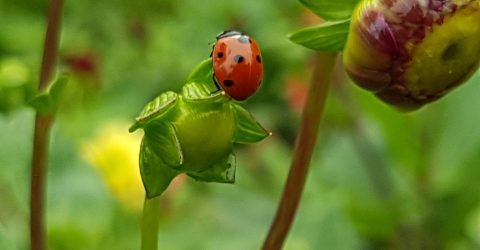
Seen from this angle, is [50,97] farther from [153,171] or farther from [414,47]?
[414,47]

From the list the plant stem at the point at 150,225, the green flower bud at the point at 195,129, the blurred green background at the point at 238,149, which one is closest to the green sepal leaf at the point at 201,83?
the green flower bud at the point at 195,129

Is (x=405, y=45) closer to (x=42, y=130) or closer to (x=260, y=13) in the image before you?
(x=42, y=130)

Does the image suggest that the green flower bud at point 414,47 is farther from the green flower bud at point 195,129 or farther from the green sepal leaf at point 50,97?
the green sepal leaf at point 50,97

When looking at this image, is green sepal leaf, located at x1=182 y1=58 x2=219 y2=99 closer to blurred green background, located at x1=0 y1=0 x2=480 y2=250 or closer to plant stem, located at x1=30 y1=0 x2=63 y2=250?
plant stem, located at x1=30 y1=0 x2=63 y2=250

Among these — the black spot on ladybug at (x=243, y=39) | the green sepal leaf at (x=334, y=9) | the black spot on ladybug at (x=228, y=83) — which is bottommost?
the green sepal leaf at (x=334, y=9)

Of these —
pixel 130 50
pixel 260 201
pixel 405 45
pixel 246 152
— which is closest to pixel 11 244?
pixel 405 45

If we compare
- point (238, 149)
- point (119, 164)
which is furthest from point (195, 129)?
point (238, 149)

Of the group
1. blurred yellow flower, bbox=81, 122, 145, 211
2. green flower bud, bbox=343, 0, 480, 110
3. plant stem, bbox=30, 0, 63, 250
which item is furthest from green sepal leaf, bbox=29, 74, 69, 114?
blurred yellow flower, bbox=81, 122, 145, 211
